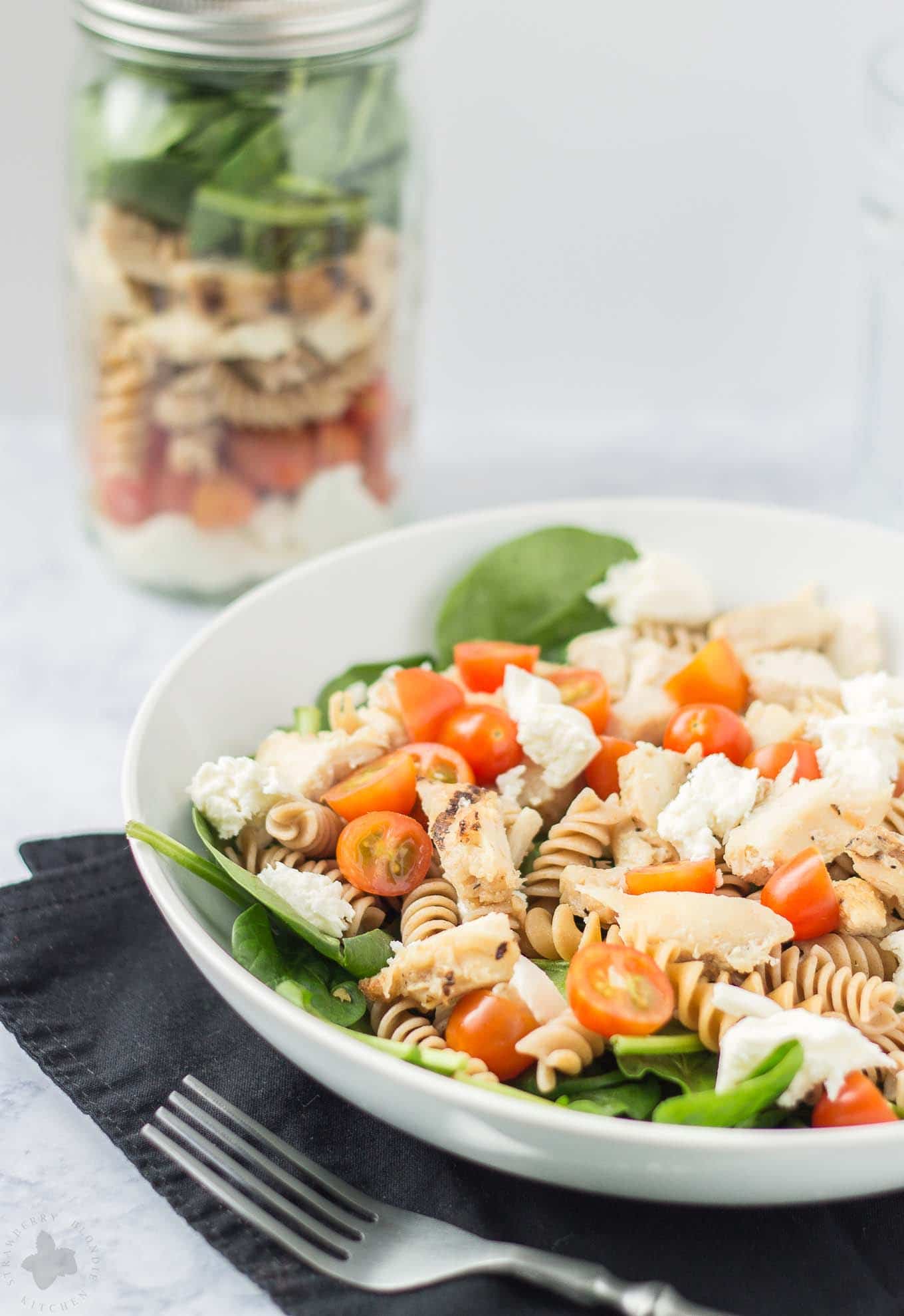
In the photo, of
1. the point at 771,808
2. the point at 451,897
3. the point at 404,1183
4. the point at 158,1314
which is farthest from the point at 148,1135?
the point at 771,808

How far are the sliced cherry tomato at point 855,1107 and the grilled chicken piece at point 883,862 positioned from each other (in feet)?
1.34

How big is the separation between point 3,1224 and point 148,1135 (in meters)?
0.27

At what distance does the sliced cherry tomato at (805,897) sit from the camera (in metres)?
2.24

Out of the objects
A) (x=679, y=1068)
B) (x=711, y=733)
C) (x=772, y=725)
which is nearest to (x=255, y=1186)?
(x=679, y=1068)

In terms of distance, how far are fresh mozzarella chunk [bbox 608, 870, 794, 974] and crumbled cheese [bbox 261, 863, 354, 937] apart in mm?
447

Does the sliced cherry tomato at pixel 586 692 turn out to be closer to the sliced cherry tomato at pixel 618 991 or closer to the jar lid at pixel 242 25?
the sliced cherry tomato at pixel 618 991

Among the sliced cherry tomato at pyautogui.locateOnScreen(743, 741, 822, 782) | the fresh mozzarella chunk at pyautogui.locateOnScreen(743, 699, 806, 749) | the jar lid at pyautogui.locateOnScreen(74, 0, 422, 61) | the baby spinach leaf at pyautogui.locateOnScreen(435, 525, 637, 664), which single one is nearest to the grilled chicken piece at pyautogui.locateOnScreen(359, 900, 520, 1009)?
the sliced cherry tomato at pyautogui.locateOnScreen(743, 741, 822, 782)

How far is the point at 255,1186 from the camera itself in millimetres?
2035

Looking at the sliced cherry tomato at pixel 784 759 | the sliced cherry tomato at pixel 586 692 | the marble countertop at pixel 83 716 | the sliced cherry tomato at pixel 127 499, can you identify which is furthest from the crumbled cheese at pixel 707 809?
the sliced cherry tomato at pixel 127 499

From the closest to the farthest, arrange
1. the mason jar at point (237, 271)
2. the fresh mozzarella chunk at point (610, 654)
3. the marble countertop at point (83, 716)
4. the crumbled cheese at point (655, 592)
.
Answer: the marble countertop at point (83, 716) < the fresh mozzarella chunk at point (610, 654) < the crumbled cheese at point (655, 592) < the mason jar at point (237, 271)

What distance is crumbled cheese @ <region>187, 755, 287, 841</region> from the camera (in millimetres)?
2430

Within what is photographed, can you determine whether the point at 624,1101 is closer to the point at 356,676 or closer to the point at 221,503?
the point at 356,676

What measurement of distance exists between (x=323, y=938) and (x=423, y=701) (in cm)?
59

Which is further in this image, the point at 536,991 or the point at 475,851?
the point at 475,851
